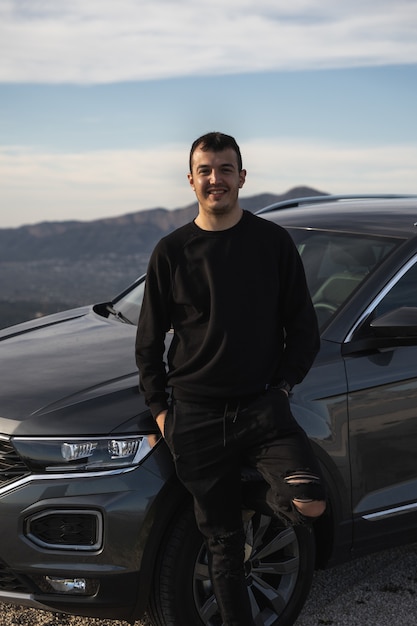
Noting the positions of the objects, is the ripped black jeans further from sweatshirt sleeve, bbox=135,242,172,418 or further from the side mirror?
the side mirror

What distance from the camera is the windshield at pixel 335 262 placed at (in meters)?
3.96

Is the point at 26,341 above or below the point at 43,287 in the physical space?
above

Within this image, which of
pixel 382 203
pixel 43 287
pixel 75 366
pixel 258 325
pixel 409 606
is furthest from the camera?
pixel 43 287

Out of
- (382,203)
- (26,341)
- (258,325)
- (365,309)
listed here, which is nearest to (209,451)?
(258,325)

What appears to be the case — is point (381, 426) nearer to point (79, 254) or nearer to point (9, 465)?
point (9, 465)

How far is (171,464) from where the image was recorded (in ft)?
10.7

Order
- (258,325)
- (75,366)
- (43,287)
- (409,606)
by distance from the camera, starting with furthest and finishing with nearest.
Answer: (43,287) → (409,606) → (75,366) → (258,325)

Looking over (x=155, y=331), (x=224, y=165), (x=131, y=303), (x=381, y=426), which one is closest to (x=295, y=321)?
(x=155, y=331)

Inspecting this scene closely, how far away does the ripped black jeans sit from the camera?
3090 millimetres

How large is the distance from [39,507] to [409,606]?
186 centimetres

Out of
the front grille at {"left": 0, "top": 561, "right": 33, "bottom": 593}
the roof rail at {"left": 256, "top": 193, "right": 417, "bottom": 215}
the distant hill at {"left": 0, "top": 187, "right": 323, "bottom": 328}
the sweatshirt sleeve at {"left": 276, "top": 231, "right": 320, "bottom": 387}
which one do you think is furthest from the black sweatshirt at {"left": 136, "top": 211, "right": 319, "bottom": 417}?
the distant hill at {"left": 0, "top": 187, "right": 323, "bottom": 328}

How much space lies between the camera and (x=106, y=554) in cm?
320

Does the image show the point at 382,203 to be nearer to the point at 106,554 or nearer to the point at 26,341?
the point at 26,341

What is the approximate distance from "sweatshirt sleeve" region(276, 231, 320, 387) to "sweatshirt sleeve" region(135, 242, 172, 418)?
0.40 metres
